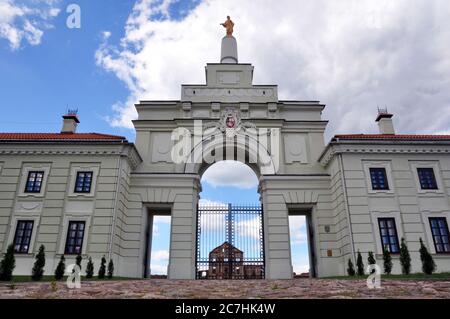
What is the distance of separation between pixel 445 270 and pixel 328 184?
9.03 metres

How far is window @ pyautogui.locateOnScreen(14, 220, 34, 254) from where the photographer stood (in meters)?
21.6

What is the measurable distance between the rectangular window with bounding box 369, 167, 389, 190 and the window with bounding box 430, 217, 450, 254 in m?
3.69

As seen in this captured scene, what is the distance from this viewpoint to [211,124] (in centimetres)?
2756

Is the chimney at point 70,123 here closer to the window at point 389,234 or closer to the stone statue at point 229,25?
the stone statue at point 229,25

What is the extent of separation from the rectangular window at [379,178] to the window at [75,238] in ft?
64.9

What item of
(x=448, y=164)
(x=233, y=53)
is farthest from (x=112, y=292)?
(x=233, y=53)

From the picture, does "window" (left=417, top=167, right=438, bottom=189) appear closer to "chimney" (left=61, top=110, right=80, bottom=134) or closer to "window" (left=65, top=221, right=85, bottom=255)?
"window" (left=65, top=221, right=85, bottom=255)

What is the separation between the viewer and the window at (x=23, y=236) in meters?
21.6

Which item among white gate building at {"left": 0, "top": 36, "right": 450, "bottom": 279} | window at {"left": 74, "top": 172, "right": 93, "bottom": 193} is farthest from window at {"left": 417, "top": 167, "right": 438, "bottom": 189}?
window at {"left": 74, "top": 172, "right": 93, "bottom": 193}

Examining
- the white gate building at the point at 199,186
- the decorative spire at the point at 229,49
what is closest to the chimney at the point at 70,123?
the white gate building at the point at 199,186

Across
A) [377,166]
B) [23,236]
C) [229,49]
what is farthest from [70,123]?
[377,166]

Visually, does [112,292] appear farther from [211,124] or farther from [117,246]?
[211,124]

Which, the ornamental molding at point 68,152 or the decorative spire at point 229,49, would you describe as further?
the decorative spire at point 229,49

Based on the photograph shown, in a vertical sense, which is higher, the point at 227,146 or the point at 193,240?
the point at 227,146
